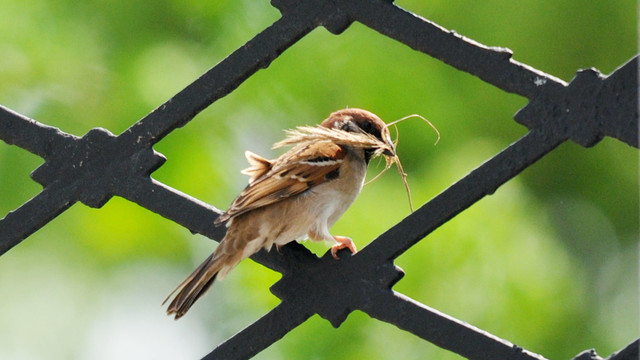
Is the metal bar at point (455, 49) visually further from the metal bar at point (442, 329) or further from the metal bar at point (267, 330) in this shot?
the metal bar at point (267, 330)

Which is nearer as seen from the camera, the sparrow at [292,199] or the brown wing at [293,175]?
the sparrow at [292,199]

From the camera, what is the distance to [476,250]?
4488mm

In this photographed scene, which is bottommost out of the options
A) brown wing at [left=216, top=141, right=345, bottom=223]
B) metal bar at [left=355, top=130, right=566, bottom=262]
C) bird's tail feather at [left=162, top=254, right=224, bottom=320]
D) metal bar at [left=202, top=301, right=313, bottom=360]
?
bird's tail feather at [left=162, top=254, right=224, bottom=320]

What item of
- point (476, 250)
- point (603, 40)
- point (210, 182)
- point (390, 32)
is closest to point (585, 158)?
point (603, 40)

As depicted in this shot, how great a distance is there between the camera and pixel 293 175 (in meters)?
3.60

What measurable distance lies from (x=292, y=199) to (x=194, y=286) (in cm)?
69

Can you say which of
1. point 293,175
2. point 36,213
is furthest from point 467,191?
point 293,175

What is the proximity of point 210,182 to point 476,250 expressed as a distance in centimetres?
127

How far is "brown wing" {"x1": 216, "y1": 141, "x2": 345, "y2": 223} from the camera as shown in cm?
346

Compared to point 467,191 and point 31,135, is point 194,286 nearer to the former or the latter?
point 31,135

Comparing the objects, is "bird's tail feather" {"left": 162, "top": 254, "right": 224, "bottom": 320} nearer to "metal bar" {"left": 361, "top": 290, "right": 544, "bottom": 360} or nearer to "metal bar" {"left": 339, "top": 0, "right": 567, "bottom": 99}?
"metal bar" {"left": 361, "top": 290, "right": 544, "bottom": 360}

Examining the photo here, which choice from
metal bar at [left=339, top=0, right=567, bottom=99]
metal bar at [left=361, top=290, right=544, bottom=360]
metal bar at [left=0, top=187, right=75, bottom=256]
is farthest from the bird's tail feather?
metal bar at [left=339, top=0, right=567, bottom=99]

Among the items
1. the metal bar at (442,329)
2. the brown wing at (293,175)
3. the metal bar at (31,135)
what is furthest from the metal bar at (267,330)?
the brown wing at (293,175)

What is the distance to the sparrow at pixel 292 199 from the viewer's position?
315 cm
